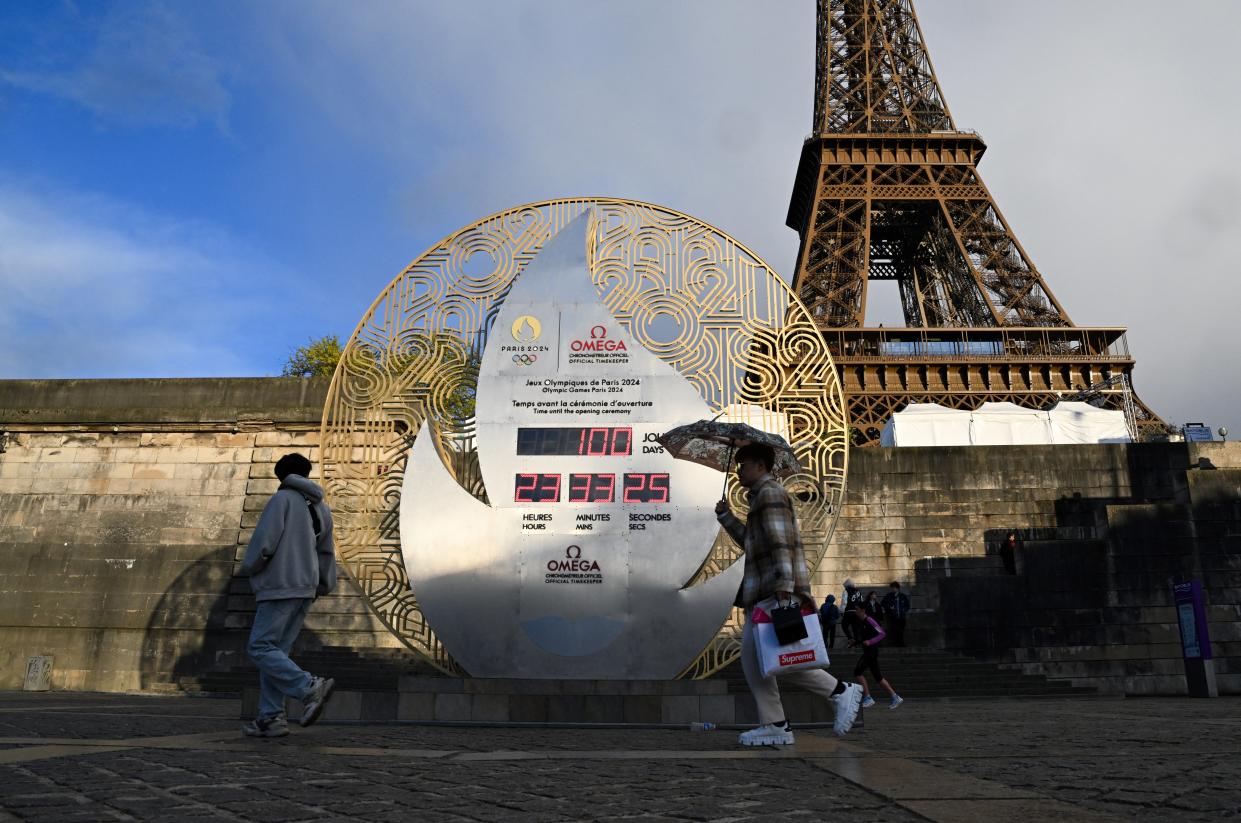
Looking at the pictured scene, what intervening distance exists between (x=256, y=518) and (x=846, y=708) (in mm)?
13880

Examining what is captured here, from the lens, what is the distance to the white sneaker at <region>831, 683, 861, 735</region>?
525 cm

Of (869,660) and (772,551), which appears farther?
(869,660)

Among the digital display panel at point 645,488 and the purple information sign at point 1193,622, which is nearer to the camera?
the digital display panel at point 645,488

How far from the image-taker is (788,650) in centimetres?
493

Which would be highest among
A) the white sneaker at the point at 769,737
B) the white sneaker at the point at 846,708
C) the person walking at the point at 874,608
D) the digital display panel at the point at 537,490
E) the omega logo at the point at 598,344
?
the omega logo at the point at 598,344

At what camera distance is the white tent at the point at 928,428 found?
23438mm

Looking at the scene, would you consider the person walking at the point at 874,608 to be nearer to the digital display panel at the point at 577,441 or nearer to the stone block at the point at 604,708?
the digital display panel at the point at 577,441

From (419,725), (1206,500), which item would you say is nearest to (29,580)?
(419,725)

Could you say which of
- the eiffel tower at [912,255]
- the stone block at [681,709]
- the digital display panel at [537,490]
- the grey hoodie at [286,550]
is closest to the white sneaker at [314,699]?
the grey hoodie at [286,550]

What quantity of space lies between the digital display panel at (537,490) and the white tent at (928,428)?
16.5 meters

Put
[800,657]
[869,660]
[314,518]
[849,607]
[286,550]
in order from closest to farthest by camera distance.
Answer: [800,657]
[286,550]
[314,518]
[869,660]
[849,607]

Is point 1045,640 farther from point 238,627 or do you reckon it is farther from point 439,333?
point 238,627

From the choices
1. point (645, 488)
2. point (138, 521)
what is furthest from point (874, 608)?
point (138, 521)

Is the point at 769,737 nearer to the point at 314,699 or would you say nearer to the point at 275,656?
the point at 314,699
